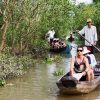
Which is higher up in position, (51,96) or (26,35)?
(26,35)

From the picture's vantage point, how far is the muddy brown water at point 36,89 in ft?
36.7

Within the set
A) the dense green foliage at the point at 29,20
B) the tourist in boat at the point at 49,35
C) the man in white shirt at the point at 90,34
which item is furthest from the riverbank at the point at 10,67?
the tourist in boat at the point at 49,35

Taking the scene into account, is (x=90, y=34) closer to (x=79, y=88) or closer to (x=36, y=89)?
(x=36, y=89)

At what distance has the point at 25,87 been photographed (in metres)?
12.6

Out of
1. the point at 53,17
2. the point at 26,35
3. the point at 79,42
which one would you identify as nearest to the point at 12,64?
the point at 26,35

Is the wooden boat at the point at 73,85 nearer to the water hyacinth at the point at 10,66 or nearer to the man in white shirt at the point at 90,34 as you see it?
the water hyacinth at the point at 10,66

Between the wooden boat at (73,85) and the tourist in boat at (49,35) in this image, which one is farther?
the tourist in boat at (49,35)

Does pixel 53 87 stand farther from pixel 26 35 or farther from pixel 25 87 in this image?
pixel 26 35

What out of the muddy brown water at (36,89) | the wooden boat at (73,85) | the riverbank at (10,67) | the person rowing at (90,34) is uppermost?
the person rowing at (90,34)

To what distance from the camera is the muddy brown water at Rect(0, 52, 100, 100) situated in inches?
440

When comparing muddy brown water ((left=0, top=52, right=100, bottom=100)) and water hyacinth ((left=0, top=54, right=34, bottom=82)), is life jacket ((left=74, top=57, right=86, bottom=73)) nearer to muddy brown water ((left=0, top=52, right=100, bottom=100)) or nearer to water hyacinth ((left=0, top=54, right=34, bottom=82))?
muddy brown water ((left=0, top=52, right=100, bottom=100))

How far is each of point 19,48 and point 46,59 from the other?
2.23 metres

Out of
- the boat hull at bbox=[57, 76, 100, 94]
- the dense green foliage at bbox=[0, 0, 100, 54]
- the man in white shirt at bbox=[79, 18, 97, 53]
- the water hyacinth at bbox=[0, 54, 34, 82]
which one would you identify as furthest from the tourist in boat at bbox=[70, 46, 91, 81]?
the dense green foliage at bbox=[0, 0, 100, 54]

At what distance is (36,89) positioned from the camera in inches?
483
